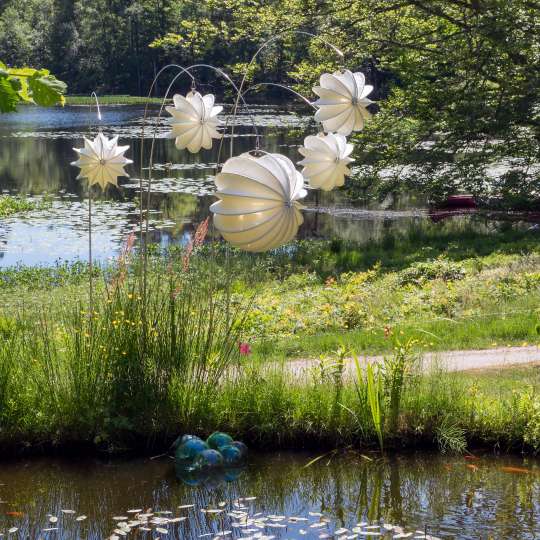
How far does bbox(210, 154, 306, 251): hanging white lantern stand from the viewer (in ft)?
18.7

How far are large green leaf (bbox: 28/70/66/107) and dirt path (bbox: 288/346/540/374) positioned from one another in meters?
5.46

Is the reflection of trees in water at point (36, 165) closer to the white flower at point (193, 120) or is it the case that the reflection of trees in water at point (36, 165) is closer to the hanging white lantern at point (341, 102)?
the white flower at point (193, 120)

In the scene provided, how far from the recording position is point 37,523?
19.5ft

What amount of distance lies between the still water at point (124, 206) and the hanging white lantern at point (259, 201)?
1125cm

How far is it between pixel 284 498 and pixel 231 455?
660mm

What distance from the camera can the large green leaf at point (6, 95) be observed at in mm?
3662

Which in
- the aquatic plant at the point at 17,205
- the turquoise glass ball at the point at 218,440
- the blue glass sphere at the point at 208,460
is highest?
the aquatic plant at the point at 17,205

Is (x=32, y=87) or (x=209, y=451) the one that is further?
(x=209, y=451)

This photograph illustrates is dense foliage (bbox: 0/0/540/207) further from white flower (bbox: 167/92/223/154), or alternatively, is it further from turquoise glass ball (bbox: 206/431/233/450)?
turquoise glass ball (bbox: 206/431/233/450)

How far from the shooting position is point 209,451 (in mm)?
6785

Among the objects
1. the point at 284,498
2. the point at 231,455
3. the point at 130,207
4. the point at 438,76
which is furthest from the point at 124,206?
the point at 284,498

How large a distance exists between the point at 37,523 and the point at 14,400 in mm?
1510

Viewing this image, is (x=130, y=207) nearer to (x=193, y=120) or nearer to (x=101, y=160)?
(x=101, y=160)

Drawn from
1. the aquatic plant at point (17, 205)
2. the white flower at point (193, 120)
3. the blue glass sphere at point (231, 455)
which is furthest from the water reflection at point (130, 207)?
the blue glass sphere at point (231, 455)
